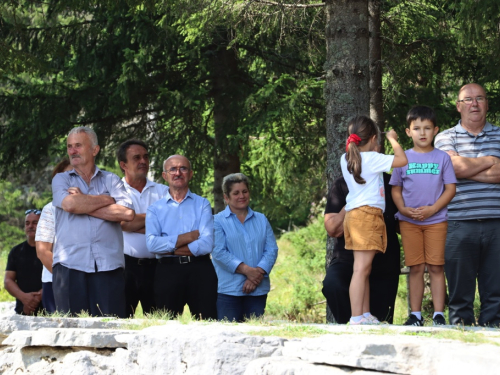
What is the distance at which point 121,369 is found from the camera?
4.28 m

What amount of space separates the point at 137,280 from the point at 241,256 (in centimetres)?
98

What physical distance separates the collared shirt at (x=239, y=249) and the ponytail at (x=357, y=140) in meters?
1.51

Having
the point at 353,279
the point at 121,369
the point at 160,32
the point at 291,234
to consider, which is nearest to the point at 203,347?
the point at 121,369

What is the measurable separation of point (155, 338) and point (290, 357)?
837 millimetres

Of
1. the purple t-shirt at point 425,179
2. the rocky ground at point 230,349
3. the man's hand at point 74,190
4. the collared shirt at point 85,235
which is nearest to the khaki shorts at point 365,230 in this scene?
the purple t-shirt at point 425,179

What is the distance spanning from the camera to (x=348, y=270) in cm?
571

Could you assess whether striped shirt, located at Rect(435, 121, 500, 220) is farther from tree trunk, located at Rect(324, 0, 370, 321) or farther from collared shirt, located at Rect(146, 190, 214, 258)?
collared shirt, located at Rect(146, 190, 214, 258)

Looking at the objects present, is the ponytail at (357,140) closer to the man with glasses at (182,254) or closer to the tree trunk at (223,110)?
the man with glasses at (182,254)

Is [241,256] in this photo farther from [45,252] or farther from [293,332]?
[293,332]

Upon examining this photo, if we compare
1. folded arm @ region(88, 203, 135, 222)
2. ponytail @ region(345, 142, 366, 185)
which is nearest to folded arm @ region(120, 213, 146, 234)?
folded arm @ region(88, 203, 135, 222)

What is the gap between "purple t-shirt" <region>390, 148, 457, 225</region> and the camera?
5449 mm

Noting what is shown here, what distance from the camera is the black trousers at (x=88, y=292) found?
557cm

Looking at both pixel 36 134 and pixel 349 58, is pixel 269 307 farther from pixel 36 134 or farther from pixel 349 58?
pixel 349 58

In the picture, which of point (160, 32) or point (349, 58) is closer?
point (349, 58)
